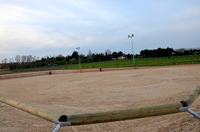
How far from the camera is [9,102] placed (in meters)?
3.43

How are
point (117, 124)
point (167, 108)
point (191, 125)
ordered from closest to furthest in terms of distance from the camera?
point (167, 108), point (191, 125), point (117, 124)

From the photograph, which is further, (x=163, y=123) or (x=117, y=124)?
(x=117, y=124)

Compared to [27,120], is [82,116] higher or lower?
higher

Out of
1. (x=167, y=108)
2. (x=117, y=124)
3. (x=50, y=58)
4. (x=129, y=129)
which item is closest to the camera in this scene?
(x=167, y=108)

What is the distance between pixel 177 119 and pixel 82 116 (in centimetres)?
331

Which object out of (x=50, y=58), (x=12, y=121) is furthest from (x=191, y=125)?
(x=50, y=58)

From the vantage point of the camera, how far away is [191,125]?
147 inches

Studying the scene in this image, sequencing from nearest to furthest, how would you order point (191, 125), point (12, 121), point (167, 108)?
1. point (167, 108)
2. point (191, 125)
3. point (12, 121)

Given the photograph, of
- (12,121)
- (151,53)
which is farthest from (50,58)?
(12,121)

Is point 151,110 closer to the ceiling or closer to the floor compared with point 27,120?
closer to the ceiling

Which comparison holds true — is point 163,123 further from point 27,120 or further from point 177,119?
point 27,120

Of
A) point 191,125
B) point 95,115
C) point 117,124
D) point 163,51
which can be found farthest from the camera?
point 163,51

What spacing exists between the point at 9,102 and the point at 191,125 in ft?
12.7

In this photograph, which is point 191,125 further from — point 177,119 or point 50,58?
point 50,58
